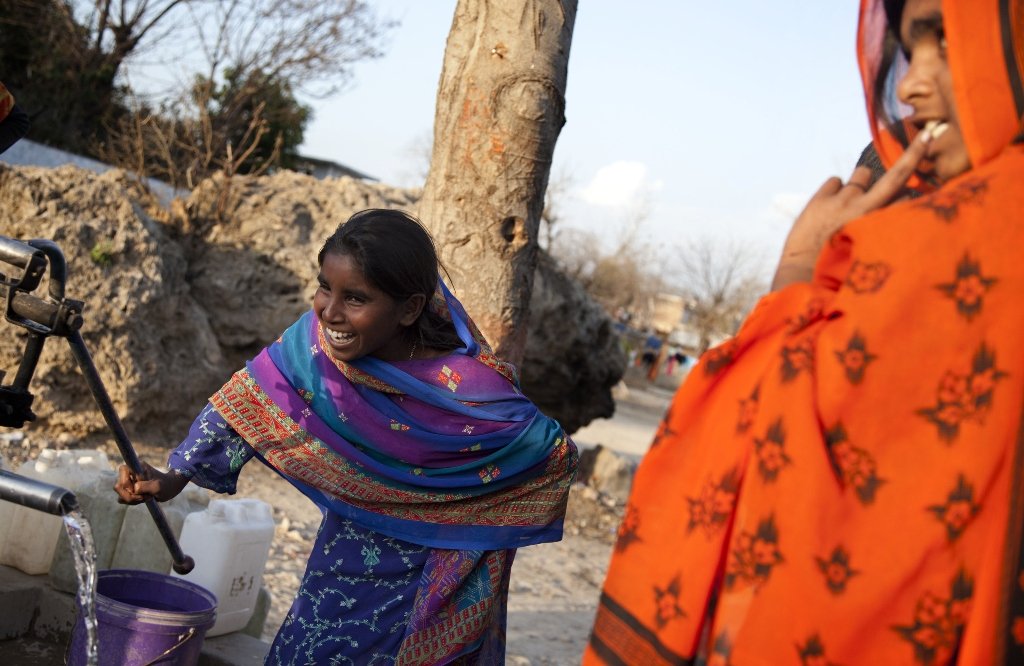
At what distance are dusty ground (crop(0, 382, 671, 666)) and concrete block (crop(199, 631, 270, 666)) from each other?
139 cm

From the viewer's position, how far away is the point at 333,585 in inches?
96.3

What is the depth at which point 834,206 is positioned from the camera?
1.41 meters

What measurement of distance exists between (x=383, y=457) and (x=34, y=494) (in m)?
0.93

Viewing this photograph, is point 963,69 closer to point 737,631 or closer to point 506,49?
point 737,631

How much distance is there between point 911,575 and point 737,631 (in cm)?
23

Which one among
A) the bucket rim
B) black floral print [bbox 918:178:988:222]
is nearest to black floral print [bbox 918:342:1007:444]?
black floral print [bbox 918:178:988:222]

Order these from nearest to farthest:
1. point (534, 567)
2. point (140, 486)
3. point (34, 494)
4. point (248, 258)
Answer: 1. point (34, 494)
2. point (140, 486)
3. point (534, 567)
4. point (248, 258)

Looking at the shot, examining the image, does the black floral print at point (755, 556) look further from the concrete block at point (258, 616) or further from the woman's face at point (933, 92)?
the concrete block at point (258, 616)

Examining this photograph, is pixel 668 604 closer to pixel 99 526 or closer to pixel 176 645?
pixel 176 645

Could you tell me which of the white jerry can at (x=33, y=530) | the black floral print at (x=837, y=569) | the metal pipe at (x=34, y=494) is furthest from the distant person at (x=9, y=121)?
the black floral print at (x=837, y=569)

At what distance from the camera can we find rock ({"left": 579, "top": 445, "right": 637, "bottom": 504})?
33.2 feet

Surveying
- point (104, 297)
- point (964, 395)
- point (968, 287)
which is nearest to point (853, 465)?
point (964, 395)

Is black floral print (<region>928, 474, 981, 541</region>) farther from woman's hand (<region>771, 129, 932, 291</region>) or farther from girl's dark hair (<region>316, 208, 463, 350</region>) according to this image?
girl's dark hair (<region>316, 208, 463, 350</region>)

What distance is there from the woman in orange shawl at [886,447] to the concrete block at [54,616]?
2521mm
